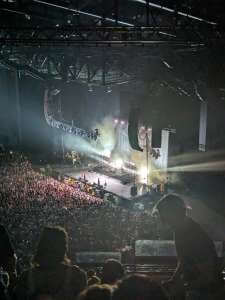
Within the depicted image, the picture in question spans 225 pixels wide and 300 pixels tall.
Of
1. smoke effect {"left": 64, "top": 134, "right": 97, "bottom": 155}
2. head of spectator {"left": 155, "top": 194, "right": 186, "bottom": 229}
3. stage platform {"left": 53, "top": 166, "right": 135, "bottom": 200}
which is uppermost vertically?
head of spectator {"left": 155, "top": 194, "right": 186, "bottom": 229}

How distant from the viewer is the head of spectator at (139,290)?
2.05 meters

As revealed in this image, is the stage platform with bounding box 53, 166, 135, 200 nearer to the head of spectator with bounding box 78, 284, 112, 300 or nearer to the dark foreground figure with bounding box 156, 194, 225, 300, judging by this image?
the dark foreground figure with bounding box 156, 194, 225, 300

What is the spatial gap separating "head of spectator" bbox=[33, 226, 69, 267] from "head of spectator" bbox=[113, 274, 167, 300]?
1079 mm

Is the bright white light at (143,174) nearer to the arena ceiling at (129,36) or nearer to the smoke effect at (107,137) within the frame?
the smoke effect at (107,137)

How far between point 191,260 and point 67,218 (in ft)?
33.2

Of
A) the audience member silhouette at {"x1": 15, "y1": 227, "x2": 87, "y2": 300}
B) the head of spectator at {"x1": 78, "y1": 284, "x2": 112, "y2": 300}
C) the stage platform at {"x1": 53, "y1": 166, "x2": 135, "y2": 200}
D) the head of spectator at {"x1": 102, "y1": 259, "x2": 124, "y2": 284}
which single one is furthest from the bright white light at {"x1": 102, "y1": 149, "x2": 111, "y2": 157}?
the head of spectator at {"x1": 78, "y1": 284, "x2": 112, "y2": 300}

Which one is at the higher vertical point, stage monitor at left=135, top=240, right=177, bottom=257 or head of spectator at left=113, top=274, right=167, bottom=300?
head of spectator at left=113, top=274, right=167, bottom=300

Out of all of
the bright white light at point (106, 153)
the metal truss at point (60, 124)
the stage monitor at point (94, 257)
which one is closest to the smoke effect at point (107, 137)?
the bright white light at point (106, 153)

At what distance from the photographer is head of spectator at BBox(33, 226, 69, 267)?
3092 mm

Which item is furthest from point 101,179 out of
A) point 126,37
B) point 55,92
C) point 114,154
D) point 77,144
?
point 126,37

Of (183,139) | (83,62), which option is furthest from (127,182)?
(83,62)

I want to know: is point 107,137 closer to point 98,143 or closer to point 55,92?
point 98,143

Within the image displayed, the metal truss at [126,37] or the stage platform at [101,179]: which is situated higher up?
the metal truss at [126,37]

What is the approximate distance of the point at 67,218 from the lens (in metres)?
12.9
